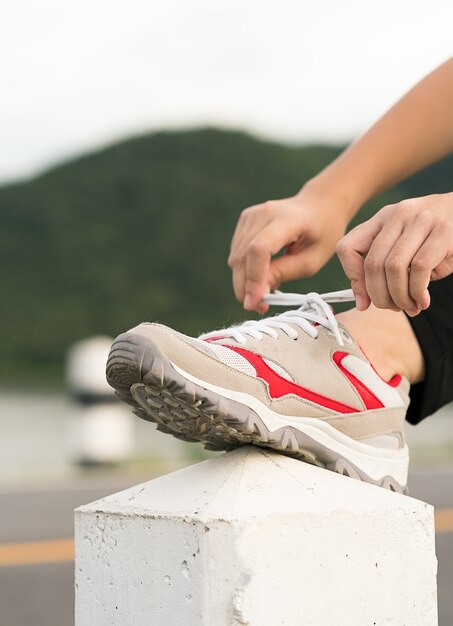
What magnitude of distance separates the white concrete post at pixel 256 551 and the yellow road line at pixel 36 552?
1907mm

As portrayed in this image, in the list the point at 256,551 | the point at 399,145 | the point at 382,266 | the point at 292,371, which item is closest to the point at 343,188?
the point at 399,145

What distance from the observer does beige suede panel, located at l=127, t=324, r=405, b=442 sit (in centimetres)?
151

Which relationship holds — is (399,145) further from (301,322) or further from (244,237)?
(301,322)

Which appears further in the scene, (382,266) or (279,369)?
(279,369)

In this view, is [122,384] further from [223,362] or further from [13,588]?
[13,588]

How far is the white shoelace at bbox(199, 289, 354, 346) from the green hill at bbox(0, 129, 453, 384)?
29.0 meters

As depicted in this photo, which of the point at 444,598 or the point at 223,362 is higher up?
the point at 223,362

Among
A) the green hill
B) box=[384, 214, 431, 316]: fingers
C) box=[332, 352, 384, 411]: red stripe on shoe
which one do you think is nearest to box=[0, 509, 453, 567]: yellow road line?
box=[332, 352, 384, 411]: red stripe on shoe

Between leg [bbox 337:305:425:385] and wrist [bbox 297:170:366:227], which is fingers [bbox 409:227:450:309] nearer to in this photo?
leg [bbox 337:305:425:385]

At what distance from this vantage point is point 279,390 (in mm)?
1646

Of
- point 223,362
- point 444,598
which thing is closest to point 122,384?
point 223,362

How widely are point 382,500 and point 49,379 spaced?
28604 mm

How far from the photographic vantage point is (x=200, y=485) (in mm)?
1526

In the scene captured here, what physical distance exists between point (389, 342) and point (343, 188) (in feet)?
1.44
